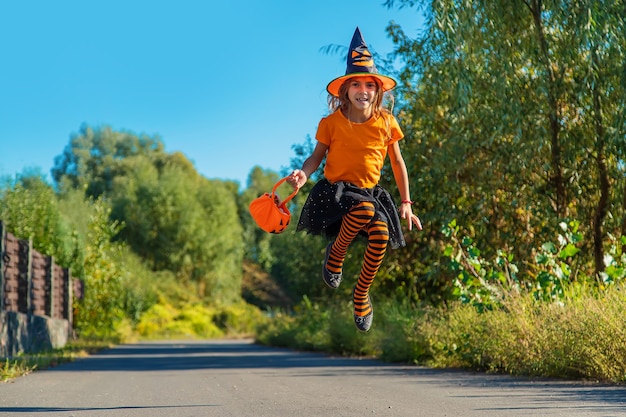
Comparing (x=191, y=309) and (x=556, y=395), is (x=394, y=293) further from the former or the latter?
(x=191, y=309)

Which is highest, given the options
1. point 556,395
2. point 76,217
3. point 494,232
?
point 76,217

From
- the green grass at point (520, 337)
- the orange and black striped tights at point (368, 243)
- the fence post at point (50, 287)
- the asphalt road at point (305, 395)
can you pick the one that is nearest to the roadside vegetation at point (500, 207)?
the green grass at point (520, 337)

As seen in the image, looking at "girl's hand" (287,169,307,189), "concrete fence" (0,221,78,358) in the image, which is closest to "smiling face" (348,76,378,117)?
"girl's hand" (287,169,307,189)

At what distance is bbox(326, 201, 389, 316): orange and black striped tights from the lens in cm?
563

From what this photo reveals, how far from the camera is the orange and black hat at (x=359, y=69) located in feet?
18.4

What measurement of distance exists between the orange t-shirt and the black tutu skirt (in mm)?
71

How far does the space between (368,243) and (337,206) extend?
0.38m

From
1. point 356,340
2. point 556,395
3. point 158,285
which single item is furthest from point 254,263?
point 556,395

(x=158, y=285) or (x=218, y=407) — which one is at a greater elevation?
(x=158, y=285)

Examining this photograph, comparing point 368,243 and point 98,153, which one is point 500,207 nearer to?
→ point 368,243

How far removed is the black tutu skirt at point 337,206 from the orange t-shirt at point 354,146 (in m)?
0.07

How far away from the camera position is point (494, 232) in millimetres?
16000

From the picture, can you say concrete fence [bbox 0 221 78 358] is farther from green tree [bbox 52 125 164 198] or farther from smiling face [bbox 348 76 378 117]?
green tree [bbox 52 125 164 198]

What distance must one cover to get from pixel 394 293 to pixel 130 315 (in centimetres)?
2001
